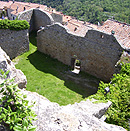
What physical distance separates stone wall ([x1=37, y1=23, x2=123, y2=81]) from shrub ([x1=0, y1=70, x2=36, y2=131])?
8.90 m

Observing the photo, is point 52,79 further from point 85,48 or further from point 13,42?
point 13,42

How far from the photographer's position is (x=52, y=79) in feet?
39.2

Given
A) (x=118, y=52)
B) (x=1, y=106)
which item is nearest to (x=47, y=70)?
(x=118, y=52)

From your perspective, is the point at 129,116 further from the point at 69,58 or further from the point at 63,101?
the point at 69,58

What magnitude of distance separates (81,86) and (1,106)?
8.64 metres

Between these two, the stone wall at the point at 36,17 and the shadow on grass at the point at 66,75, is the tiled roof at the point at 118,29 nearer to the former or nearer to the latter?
the shadow on grass at the point at 66,75

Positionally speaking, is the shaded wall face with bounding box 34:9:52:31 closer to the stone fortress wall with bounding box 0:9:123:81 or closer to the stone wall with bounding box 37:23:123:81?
the stone fortress wall with bounding box 0:9:123:81

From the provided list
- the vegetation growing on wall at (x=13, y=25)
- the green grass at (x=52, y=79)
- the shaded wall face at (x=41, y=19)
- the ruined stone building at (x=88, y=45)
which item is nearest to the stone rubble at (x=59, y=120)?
the green grass at (x=52, y=79)

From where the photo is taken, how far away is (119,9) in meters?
75.8

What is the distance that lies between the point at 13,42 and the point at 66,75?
200 inches

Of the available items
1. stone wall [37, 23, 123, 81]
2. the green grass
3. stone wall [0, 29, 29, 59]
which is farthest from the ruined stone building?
stone wall [0, 29, 29, 59]

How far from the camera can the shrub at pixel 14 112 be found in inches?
120

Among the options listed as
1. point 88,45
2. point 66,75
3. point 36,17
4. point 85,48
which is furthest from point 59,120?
point 36,17

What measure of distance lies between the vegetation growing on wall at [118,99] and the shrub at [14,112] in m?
4.35
